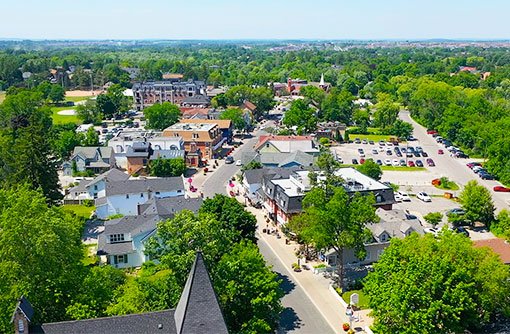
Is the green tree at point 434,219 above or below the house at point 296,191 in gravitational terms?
below

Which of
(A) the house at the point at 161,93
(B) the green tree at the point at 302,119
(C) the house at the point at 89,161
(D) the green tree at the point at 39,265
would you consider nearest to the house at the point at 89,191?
(C) the house at the point at 89,161

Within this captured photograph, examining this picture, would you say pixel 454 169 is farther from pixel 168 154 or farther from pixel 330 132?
pixel 168 154

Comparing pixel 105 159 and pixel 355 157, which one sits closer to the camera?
pixel 105 159

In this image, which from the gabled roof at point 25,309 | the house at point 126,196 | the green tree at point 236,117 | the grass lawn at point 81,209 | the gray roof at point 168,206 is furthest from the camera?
the green tree at point 236,117

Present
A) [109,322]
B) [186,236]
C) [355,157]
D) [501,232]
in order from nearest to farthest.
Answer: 1. [109,322]
2. [186,236]
3. [501,232]
4. [355,157]

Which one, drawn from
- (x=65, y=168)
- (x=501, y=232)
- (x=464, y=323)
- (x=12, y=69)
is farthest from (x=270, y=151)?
(x=12, y=69)

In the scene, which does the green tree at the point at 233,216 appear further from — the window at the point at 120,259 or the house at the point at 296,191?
the window at the point at 120,259

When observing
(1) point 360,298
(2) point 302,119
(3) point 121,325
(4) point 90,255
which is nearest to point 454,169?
(2) point 302,119

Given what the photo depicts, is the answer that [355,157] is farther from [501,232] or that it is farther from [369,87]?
[369,87]
